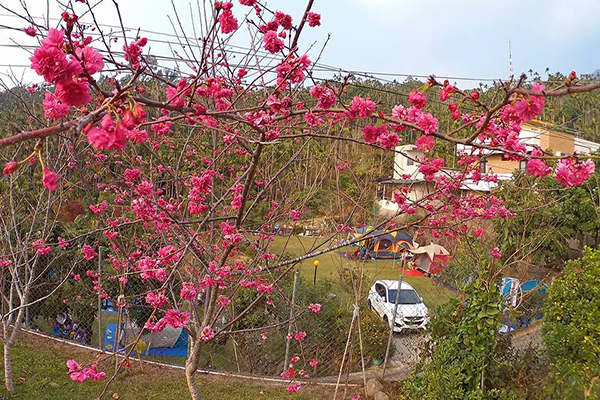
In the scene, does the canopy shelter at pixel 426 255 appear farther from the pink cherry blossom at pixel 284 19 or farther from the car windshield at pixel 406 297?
the pink cherry blossom at pixel 284 19

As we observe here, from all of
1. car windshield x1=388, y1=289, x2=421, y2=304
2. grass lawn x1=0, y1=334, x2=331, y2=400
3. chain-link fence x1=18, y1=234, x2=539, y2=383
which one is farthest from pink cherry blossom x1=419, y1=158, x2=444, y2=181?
car windshield x1=388, y1=289, x2=421, y2=304

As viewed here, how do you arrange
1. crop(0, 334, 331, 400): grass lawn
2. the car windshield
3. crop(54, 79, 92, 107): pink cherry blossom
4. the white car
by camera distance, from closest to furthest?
crop(54, 79, 92, 107): pink cherry blossom → crop(0, 334, 331, 400): grass lawn → the white car → the car windshield

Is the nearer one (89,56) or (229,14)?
(89,56)

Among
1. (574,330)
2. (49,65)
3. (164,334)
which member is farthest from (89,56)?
(164,334)

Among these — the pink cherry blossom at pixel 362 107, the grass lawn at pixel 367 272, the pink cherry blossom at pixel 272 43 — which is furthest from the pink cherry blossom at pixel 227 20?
the grass lawn at pixel 367 272

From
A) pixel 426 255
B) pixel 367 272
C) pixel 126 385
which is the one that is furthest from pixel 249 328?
pixel 426 255

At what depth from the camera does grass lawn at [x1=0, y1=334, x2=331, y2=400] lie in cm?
418

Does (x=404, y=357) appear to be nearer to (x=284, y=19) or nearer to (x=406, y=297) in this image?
(x=406, y=297)

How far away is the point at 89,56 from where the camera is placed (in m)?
1.08

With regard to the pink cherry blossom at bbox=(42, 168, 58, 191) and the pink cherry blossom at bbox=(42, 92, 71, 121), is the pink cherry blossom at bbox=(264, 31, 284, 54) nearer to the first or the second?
the pink cherry blossom at bbox=(42, 92, 71, 121)

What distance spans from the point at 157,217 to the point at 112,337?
353 centimetres

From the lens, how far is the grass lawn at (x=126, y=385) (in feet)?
13.7

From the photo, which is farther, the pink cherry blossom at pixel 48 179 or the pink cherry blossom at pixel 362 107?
the pink cherry blossom at pixel 362 107

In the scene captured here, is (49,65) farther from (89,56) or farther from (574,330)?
(574,330)
